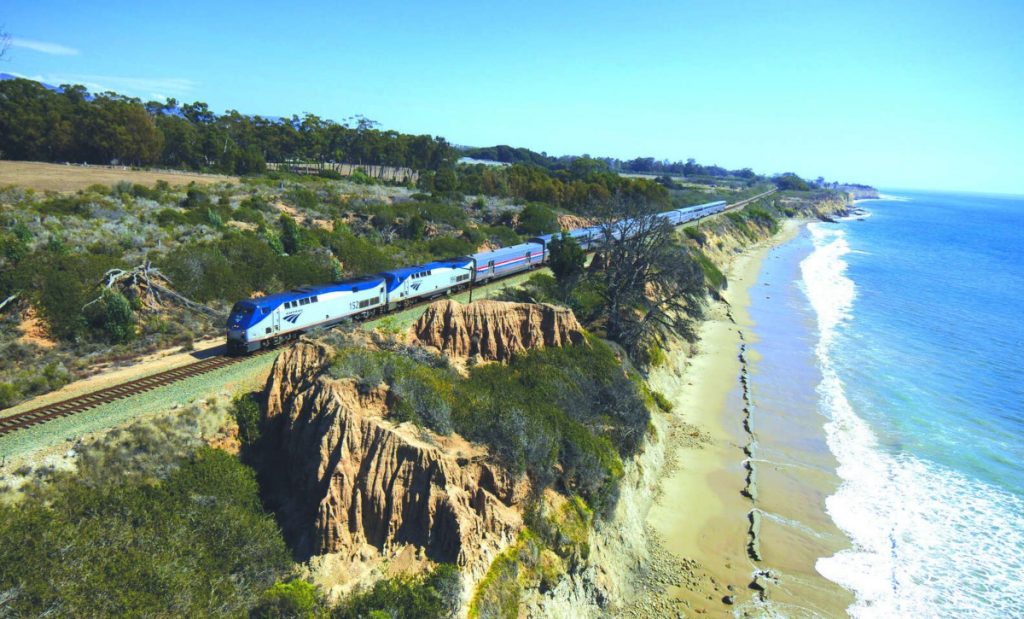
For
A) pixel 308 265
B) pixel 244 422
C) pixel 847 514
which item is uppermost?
pixel 308 265

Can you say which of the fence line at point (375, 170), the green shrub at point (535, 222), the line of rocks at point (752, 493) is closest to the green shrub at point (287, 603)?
the line of rocks at point (752, 493)

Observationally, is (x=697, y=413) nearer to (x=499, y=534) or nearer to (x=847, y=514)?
(x=847, y=514)

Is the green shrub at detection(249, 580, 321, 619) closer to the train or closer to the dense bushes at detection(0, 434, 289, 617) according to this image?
the dense bushes at detection(0, 434, 289, 617)

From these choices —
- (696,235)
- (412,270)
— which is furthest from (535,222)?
(412,270)

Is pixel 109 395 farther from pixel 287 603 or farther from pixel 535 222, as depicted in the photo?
pixel 535 222

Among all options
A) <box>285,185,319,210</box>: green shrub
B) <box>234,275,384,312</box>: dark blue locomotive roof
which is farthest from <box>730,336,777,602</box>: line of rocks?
<box>285,185,319,210</box>: green shrub

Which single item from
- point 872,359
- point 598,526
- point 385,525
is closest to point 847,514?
point 598,526

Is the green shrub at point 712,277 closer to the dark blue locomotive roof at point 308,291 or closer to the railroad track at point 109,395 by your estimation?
the dark blue locomotive roof at point 308,291
